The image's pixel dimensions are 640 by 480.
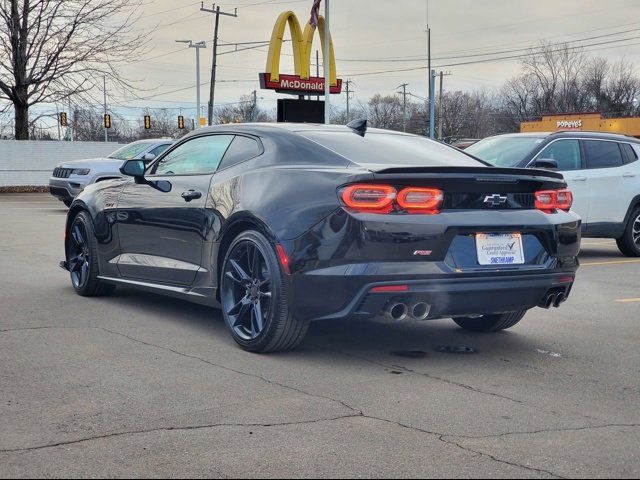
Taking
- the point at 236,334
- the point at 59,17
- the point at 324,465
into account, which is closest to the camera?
the point at 324,465

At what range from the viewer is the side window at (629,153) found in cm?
1279

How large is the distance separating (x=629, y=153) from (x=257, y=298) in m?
8.68

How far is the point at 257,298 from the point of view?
19.2 feet

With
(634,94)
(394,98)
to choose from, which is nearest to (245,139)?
(634,94)

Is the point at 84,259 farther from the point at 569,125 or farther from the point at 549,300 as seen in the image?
the point at 569,125

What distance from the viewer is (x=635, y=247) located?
12.7 meters

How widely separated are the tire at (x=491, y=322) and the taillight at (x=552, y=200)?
0.92m

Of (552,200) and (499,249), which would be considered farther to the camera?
(552,200)

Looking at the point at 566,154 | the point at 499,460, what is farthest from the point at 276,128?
the point at 566,154

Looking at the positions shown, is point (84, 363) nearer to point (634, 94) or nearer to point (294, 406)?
point (294, 406)

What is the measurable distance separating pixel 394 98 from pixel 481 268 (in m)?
114

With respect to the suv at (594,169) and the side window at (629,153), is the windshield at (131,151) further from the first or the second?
the side window at (629,153)

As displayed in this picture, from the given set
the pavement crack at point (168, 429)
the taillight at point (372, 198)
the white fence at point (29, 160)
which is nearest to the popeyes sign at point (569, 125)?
the white fence at point (29, 160)

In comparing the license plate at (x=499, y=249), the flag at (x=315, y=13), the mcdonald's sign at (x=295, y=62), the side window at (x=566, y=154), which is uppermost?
the flag at (x=315, y=13)
